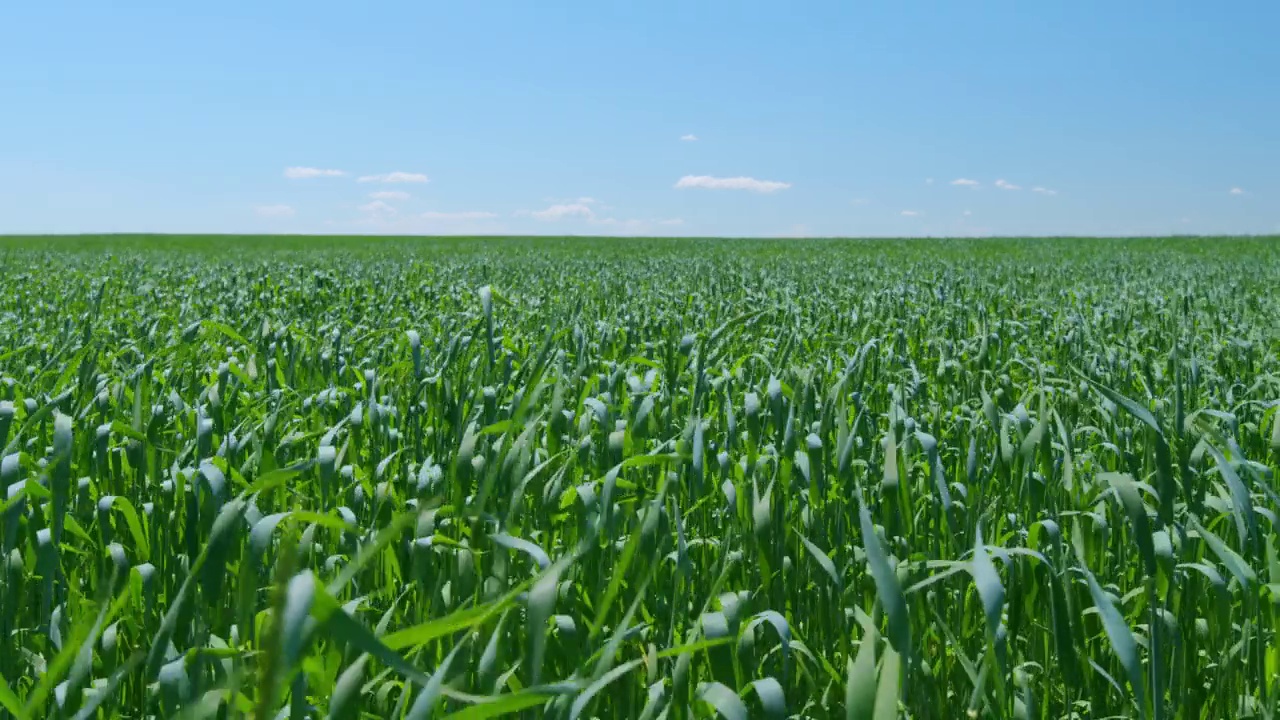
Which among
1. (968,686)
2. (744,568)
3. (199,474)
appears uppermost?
(199,474)

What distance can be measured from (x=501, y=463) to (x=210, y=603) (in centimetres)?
119

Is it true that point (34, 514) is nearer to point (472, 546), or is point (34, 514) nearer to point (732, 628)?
point (472, 546)

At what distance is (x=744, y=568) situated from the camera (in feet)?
10.6

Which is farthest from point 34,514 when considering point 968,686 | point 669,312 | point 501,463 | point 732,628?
point 669,312

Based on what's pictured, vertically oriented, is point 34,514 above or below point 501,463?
below

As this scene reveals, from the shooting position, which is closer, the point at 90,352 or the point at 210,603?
the point at 210,603

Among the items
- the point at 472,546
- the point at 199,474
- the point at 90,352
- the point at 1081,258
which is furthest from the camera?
the point at 1081,258

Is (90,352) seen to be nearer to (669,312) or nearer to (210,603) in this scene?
(210,603)

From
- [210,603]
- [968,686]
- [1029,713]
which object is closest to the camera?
[210,603]

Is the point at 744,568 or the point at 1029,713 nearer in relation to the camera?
the point at 1029,713

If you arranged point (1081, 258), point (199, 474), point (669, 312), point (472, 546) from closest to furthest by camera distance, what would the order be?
point (472, 546)
point (199, 474)
point (669, 312)
point (1081, 258)

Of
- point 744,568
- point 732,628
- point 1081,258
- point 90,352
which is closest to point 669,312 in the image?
point 90,352

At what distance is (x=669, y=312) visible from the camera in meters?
10.8

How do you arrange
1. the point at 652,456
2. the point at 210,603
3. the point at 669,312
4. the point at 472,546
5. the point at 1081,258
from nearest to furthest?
the point at 210,603
the point at 472,546
the point at 652,456
the point at 669,312
the point at 1081,258
